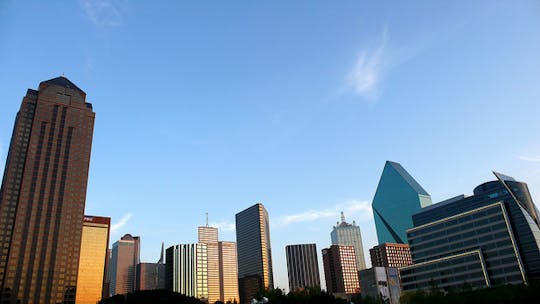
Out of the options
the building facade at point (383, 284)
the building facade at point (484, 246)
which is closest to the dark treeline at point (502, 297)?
the building facade at point (484, 246)

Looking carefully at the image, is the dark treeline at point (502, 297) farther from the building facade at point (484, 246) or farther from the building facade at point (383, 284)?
the building facade at point (383, 284)

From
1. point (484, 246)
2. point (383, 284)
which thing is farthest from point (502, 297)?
point (383, 284)

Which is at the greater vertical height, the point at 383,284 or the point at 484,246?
the point at 484,246

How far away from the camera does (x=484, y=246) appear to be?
519 ft

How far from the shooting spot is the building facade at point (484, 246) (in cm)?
15139

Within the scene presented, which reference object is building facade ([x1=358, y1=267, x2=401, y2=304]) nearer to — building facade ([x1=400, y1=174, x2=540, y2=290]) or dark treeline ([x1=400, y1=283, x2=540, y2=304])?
building facade ([x1=400, y1=174, x2=540, y2=290])

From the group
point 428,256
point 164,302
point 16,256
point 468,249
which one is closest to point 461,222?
point 468,249

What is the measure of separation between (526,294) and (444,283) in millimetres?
92715

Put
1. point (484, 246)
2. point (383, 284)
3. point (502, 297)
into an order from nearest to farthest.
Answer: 1. point (502, 297)
2. point (484, 246)
3. point (383, 284)

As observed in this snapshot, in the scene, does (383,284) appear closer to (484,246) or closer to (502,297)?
(484,246)

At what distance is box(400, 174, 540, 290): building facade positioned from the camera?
151 meters

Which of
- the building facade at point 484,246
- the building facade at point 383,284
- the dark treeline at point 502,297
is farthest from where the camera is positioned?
the building facade at point 383,284

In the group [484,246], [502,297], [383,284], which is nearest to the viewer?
[502,297]

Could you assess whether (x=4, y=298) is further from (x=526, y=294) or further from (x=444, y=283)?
(x=526, y=294)
